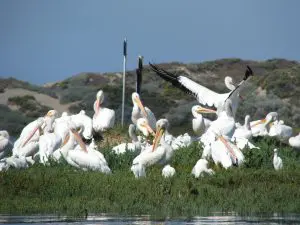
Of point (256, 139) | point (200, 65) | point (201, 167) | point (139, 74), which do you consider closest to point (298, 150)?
point (256, 139)

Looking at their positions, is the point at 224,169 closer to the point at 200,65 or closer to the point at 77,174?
the point at 77,174

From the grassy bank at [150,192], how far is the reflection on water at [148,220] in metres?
0.42

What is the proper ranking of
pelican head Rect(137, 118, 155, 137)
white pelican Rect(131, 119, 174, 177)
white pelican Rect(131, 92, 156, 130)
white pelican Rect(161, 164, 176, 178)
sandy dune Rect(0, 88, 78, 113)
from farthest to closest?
sandy dune Rect(0, 88, 78, 113) < white pelican Rect(131, 92, 156, 130) < pelican head Rect(137, 118, 155, 137) < white pelican Rect(131, 119, 174, 177) < white pelican Rect(161, 164, 176, 178)

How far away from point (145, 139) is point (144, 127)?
0.64 meters

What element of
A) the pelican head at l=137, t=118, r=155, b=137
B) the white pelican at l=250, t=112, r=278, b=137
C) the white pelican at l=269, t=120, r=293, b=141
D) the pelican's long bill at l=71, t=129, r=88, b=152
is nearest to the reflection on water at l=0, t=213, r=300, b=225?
the pelican's long bill at l=71, t=129, r=88, b=152

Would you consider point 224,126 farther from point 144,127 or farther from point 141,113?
point 141,113

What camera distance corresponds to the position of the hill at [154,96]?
Answer: 41094mm

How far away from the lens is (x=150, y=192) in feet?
52.2

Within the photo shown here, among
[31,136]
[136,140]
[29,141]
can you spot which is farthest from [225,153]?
[31,136]

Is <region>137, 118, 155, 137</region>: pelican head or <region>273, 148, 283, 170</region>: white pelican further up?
<region>137, 118, 155, 137</region>: pelican head

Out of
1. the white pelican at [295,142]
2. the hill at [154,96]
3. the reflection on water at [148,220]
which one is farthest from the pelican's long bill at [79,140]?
the hill at [154,96]

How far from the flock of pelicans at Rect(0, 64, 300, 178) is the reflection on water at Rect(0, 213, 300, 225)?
3.08 meters

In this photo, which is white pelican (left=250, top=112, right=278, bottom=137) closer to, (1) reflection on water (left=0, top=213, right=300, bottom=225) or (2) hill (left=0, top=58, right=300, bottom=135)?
(1) reflection on water (left=0, top=213, right=300, bottom=225)

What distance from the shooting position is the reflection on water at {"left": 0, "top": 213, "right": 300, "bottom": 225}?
45.5 ft
